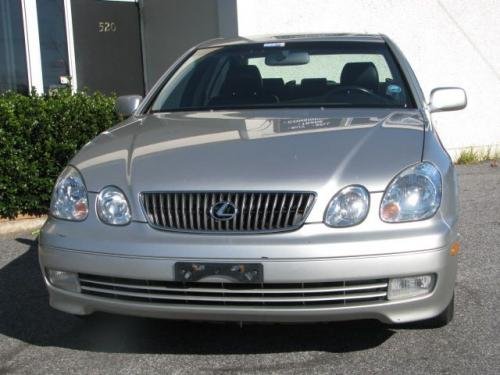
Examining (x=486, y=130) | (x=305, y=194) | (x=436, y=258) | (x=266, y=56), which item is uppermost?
(x=266, y=56)

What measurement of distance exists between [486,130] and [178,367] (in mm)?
8510

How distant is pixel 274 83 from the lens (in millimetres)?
5008

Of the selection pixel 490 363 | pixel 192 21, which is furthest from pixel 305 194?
pixel 192 21

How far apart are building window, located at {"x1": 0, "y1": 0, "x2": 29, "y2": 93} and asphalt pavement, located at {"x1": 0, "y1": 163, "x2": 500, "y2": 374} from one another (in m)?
5.76

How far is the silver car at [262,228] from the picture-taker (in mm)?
3299

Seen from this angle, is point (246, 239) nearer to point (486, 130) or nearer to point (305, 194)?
point (305, 194)

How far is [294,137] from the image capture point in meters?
3.84

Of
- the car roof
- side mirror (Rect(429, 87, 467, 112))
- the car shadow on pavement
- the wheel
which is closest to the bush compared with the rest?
the car roof

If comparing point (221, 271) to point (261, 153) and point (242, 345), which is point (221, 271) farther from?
point (242, 345)

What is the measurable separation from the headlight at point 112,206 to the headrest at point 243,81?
5.29 feet

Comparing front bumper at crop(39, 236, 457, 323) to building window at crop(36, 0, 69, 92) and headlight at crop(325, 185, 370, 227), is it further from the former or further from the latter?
building window at crop(36, 0, 69, 92)

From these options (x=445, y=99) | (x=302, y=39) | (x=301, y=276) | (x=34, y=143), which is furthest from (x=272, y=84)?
(x=34, y=143)

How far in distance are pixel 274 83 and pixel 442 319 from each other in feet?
6.31

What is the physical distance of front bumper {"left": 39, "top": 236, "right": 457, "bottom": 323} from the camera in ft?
10.7
